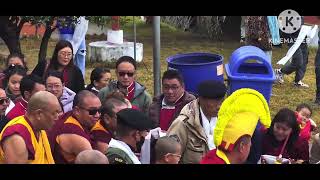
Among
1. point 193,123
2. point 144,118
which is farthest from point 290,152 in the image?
point 144,118

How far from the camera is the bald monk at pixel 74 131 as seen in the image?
384cm

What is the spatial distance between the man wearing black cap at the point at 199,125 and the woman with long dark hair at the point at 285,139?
1.52 feet

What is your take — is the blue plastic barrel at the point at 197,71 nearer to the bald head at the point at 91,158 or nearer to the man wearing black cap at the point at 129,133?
the man wearing black cap at the point at 129,133

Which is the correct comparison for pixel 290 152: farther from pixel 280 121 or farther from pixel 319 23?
pixel 319 23

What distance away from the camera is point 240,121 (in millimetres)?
3215

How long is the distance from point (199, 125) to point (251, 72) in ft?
10.2

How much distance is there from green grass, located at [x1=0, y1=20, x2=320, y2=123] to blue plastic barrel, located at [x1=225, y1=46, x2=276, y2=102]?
4.35 feet

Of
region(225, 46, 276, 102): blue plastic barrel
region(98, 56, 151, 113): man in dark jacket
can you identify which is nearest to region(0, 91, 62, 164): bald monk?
region(98, 56, 151, 113): man in dark jacket

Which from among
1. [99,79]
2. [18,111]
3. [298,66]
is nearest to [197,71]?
[99,79]

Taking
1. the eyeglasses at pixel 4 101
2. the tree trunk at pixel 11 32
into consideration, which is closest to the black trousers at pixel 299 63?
the tree trunk at pixel 11 32

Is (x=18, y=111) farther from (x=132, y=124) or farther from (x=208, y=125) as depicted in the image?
(x=208, y=125)

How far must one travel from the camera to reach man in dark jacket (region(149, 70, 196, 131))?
510 centimetres

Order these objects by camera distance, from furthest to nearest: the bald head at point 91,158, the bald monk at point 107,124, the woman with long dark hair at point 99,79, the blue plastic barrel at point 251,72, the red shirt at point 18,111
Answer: the blue plastic barrel at point 251,72, the woman with long dark hair at point 99,79, the red shirt at point 18,111, the bald monk at point 107,124, the bald head at point 91,158

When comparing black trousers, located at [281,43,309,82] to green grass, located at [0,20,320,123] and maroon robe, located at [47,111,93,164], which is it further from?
maroon robe, located at [47,111,93,164]
